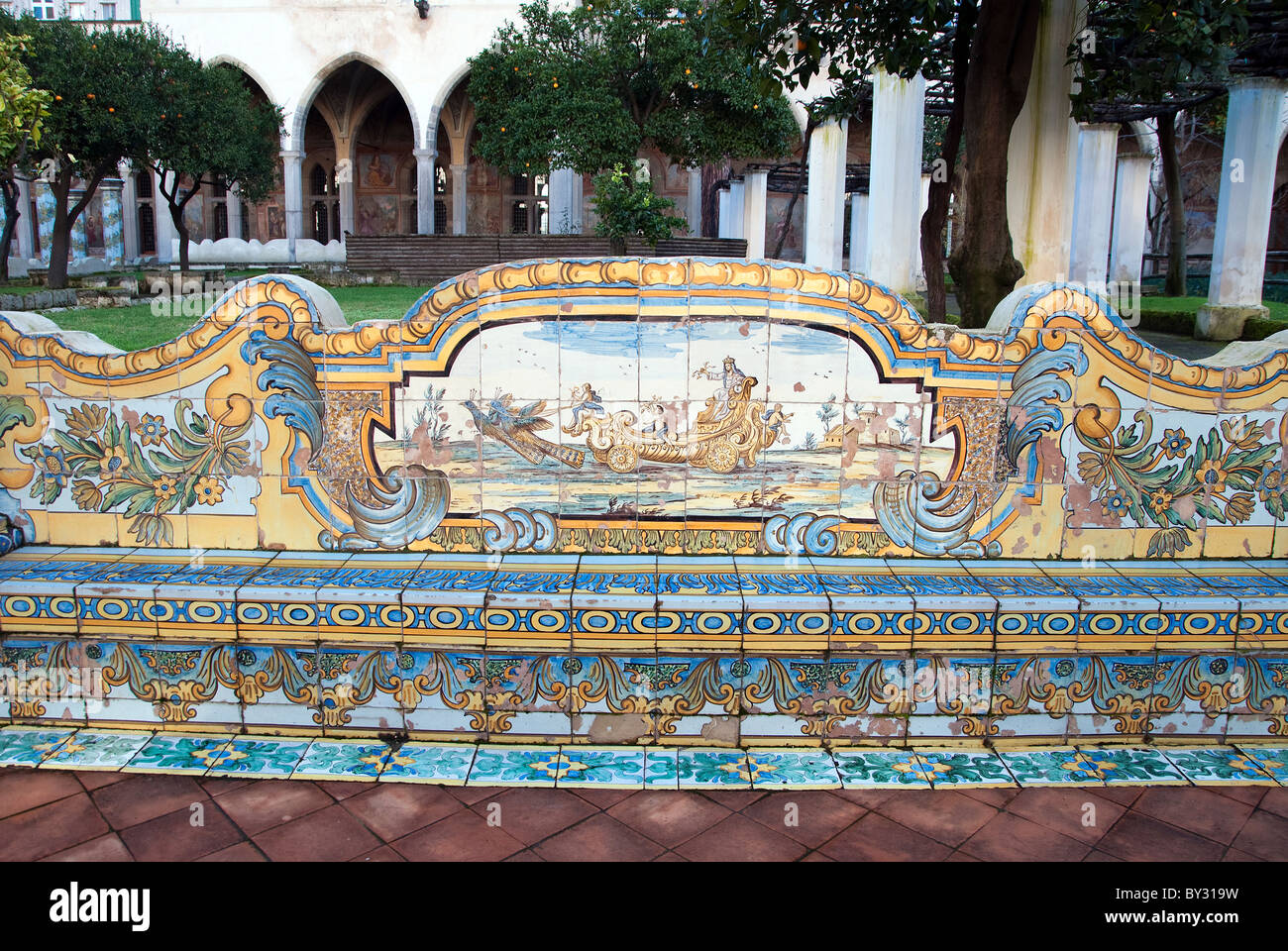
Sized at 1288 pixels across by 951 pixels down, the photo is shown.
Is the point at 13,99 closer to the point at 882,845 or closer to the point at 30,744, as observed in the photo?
the point at 30,744

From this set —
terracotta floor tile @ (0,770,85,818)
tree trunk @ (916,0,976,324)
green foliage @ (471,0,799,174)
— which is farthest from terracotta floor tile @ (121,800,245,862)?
green foliage @ (471,0,799,174)

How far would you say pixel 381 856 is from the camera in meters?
2.49

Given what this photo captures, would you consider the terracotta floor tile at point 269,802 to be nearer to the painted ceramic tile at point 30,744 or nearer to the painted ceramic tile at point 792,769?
the painted ceramic tile at point 30,744

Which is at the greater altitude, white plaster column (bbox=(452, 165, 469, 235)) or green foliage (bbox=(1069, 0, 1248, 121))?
white plaster column (bbox=(452, 165, 469, 235))

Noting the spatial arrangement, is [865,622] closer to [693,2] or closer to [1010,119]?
[1010,119]

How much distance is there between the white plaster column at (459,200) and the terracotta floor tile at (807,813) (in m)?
26.6

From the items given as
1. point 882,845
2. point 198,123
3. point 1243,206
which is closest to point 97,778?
point 882,845

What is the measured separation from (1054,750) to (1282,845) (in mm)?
641

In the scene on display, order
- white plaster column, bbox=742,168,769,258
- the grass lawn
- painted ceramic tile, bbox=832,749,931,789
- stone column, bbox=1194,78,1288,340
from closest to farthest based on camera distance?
painted ceramic tile, bbox=832,749,931,789 → the grass lawn → stone column, bbox=1194,78,1288,340 → white plaster column, bbox=742,168,769,258

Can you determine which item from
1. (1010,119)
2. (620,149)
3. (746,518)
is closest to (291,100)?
(620,149)

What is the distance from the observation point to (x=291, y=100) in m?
A: 25.8

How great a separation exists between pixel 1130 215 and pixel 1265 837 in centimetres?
2081

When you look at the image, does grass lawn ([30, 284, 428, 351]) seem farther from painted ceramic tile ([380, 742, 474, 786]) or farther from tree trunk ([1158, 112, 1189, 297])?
tree trunk ([1158, 112, 1189, 297])

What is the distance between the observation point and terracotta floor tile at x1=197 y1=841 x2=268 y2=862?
8.09 feet
